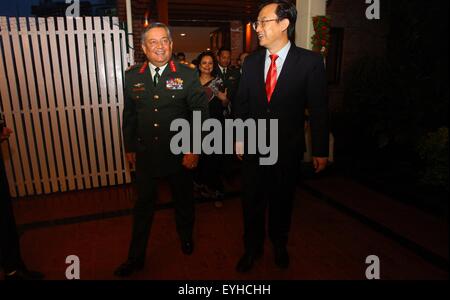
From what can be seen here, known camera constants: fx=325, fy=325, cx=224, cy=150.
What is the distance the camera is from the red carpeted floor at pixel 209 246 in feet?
9.16

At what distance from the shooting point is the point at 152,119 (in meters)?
2.66

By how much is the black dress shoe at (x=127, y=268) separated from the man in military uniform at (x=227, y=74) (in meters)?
2.63

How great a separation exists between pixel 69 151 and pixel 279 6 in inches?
140

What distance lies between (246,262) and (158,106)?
4.98 ft

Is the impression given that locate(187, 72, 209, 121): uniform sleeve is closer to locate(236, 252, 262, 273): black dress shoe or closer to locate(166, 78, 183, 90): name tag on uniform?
locate(166, 78, 183, 90): name tag on uniform

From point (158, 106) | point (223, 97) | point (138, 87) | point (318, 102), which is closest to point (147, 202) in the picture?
point (158, 106)

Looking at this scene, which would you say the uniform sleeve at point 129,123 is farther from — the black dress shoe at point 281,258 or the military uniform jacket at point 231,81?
the military uniform jacket at point 231,81

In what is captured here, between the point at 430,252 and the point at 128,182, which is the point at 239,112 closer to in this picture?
the point at 430,252

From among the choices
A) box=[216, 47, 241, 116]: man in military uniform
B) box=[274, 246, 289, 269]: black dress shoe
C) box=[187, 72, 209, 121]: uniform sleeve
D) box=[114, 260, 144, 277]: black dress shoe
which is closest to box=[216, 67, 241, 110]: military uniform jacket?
box=[216, 47, 241, 116]: man in military uniform

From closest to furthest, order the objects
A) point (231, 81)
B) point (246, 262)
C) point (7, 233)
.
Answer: point (7, 233) → point (246, 262) → point (231, 81)

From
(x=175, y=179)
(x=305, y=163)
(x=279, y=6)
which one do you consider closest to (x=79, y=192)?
(x=175, y=179)

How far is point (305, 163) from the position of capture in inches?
206

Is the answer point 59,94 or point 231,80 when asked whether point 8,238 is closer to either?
point 59,94

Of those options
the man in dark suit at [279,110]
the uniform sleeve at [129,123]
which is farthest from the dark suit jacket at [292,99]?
the uniform sleeve at [129,123]
